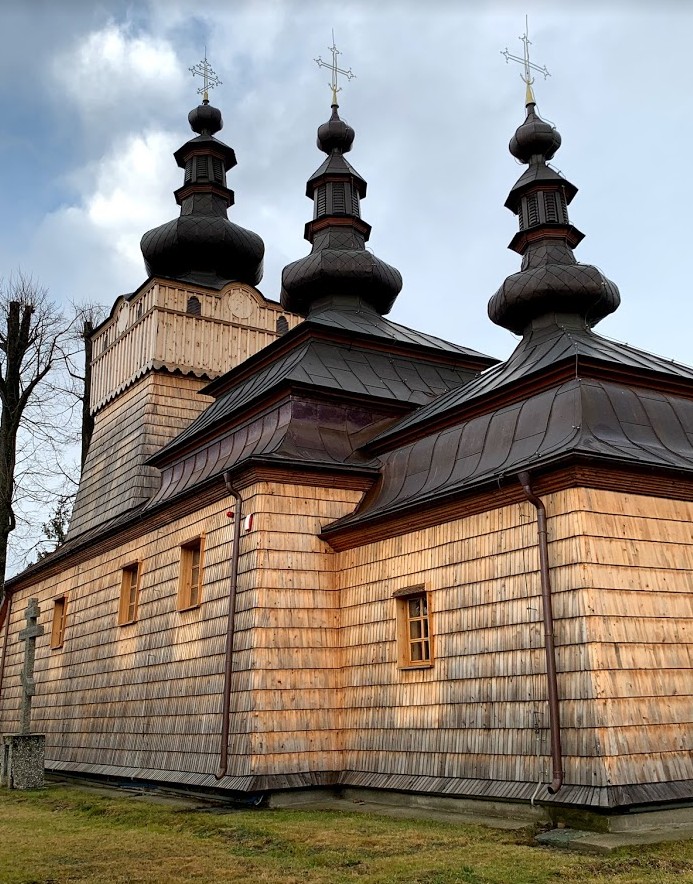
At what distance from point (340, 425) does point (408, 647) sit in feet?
14.3

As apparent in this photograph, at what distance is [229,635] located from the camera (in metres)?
13.3

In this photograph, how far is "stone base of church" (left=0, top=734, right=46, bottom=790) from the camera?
15516mm

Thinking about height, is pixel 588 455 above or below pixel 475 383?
below

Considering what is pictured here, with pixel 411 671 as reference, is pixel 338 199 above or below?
above

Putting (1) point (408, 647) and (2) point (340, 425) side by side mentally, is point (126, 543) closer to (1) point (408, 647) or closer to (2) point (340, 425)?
(2) point (340, 425)

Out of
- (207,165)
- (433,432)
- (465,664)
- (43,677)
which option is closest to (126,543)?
(43,677)

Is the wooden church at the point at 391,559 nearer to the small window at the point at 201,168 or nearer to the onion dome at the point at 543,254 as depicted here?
the onion dome at the point at 543,254

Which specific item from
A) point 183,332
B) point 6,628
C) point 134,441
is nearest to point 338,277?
point 183,332

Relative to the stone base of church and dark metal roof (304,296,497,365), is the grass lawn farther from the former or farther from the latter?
dark metal roof (304,296,497,365)

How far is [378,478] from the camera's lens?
14.7 m

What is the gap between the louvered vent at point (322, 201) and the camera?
803 inches

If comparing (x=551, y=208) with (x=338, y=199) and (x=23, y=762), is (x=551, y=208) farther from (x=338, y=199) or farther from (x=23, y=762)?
(x=23, y=762)

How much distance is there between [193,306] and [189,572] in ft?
29.9

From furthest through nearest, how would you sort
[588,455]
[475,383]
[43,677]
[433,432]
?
[43,677] → [475,383] → [433,432] → [588,455]
